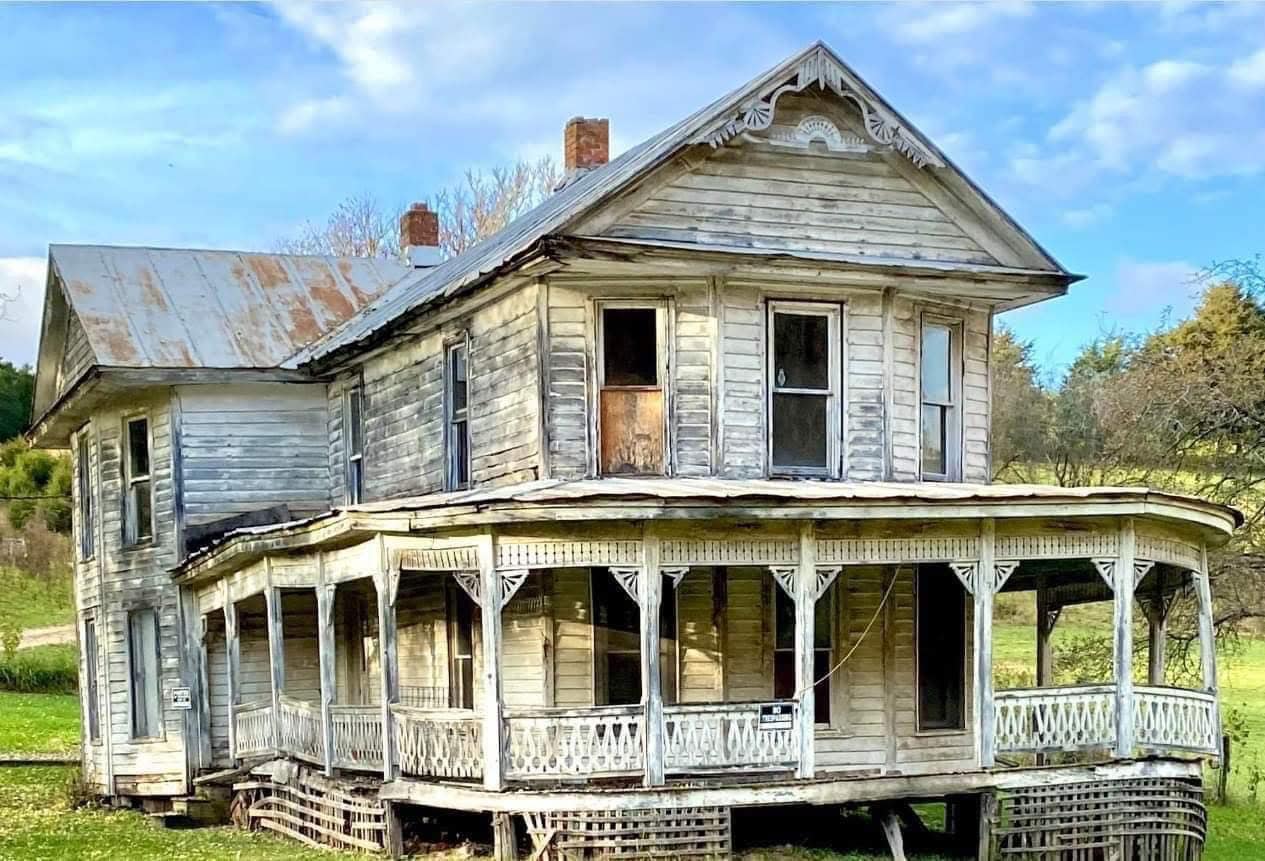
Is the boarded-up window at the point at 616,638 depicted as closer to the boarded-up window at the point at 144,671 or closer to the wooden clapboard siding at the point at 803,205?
the wooden clapboard siding at the point at 803,205

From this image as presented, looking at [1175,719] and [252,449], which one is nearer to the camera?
[1175,719]

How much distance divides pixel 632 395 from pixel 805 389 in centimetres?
211

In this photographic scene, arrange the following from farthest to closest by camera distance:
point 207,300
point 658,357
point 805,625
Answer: point 207,300
point 658,357
point 805,625

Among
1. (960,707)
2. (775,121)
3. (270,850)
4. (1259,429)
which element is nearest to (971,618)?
(960,707)

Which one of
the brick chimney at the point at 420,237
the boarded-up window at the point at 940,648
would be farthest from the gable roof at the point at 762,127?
the brick chimney at the point at 420,237

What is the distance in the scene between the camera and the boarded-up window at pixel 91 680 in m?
28.2

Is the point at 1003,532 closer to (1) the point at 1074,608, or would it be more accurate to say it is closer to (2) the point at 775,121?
(2) the point at 775,121

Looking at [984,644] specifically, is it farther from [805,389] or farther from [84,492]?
[84,492]

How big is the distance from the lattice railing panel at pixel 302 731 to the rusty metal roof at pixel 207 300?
6703 millimetres

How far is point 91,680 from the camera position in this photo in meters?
28.9

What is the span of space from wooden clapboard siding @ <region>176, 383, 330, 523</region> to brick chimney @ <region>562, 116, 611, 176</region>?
541cm

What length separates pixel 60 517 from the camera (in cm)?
5103

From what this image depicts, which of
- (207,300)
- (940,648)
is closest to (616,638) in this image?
(940,648)

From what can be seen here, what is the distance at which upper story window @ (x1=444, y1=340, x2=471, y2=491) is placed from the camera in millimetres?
21828
